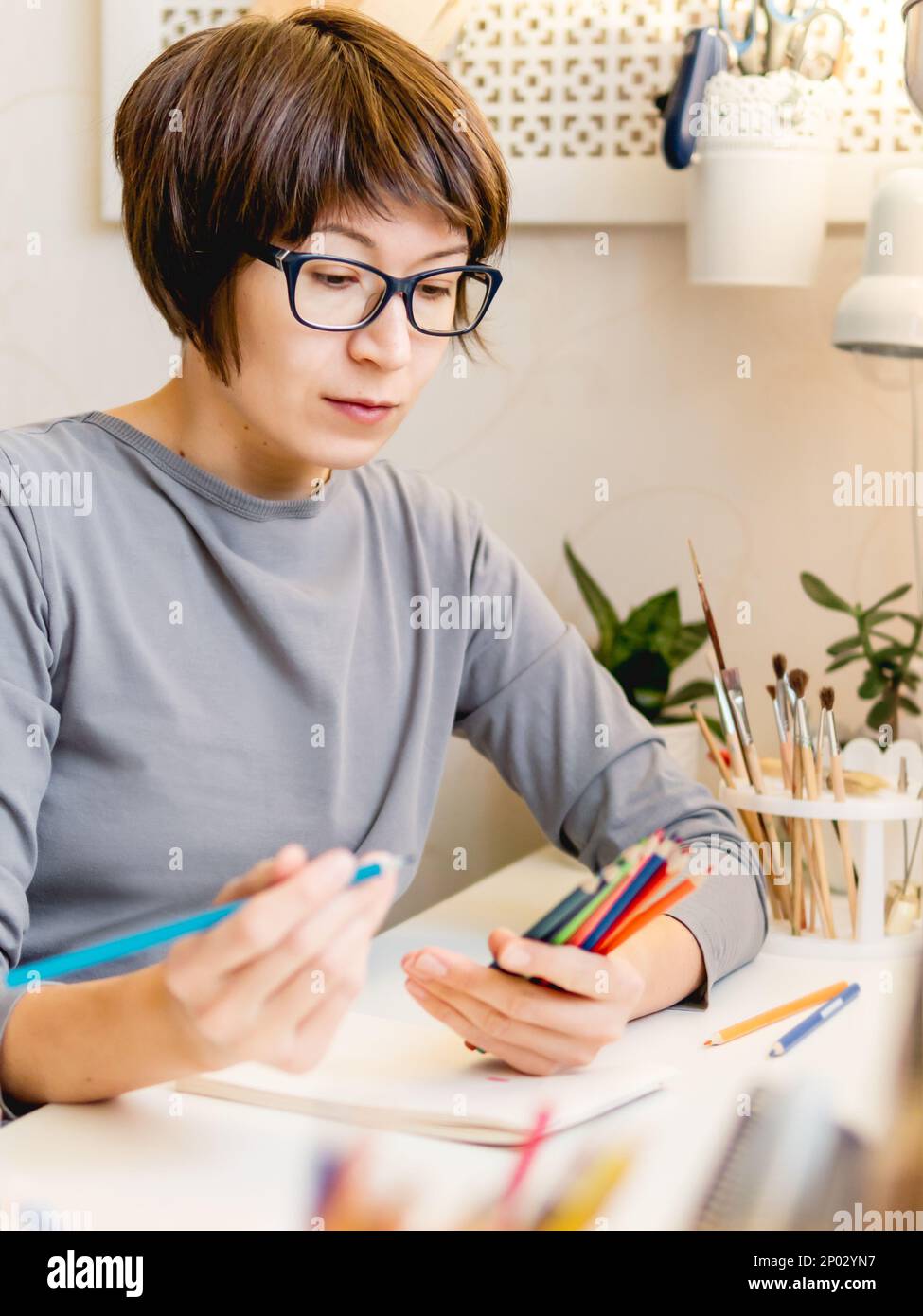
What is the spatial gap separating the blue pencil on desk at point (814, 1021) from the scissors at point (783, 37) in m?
0.77

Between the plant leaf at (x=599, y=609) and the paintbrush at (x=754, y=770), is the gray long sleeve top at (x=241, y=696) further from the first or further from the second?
the plant leaf at (x=599, y=609)

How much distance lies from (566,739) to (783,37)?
2.12 feet

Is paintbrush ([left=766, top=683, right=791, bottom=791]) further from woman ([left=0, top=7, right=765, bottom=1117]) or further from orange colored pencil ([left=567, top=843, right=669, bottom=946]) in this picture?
orange colored pencil ([left=567, top=843, right=669, bottom=946])

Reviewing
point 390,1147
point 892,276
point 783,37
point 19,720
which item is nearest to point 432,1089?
point 390,1147

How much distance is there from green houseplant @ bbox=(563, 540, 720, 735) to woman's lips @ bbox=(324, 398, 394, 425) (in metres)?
0.48

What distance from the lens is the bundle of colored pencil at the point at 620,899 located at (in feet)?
1.96

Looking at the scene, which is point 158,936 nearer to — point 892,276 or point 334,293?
point 334,293

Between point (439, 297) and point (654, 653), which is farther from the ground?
point (439, 297)

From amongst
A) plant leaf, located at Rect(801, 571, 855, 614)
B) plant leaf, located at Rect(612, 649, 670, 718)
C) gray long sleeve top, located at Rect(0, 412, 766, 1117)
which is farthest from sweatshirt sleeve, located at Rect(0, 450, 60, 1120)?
plant leaf, located at Rect(801, 571, 855, 614)

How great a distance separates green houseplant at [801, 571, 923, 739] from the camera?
115 cm

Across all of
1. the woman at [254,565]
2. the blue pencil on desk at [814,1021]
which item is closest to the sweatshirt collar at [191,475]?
the woman at [254,565]

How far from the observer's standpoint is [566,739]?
0.98m
